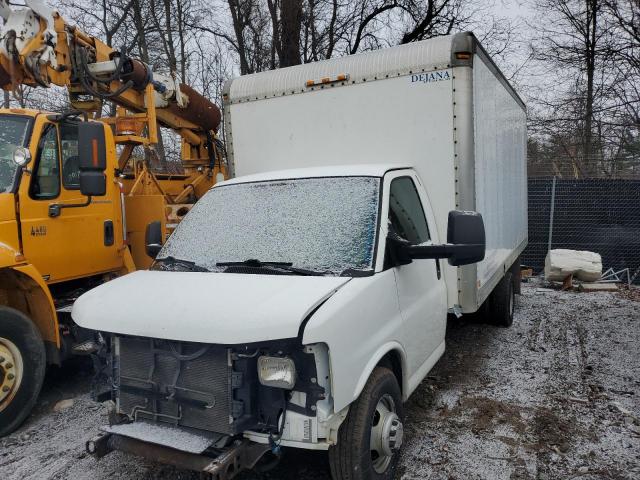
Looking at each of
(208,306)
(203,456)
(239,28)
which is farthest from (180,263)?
(239,28)

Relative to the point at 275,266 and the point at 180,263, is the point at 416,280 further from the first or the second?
the point at 180,263

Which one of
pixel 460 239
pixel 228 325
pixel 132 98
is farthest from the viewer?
pixel 132 98

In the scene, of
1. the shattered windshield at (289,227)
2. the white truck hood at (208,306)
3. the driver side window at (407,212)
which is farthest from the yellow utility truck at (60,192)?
the driver side window at (407,212)

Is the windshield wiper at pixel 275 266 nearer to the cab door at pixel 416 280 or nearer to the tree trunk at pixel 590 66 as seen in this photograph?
the cab door at pixel 416 280

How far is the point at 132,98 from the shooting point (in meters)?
6.79

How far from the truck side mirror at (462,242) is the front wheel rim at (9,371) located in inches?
138

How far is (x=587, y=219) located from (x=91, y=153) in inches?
429

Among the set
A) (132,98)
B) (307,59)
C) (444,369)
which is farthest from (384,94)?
(307,59)

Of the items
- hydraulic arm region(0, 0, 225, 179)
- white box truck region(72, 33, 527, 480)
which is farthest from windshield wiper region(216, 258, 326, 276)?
hydraulic arm region(0, 0, 225, 179)

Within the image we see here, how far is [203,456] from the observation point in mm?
2723

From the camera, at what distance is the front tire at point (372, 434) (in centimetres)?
295

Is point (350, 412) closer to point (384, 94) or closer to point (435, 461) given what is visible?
point (435, 461)

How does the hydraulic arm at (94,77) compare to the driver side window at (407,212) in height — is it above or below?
above

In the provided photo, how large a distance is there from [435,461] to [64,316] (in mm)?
3635
